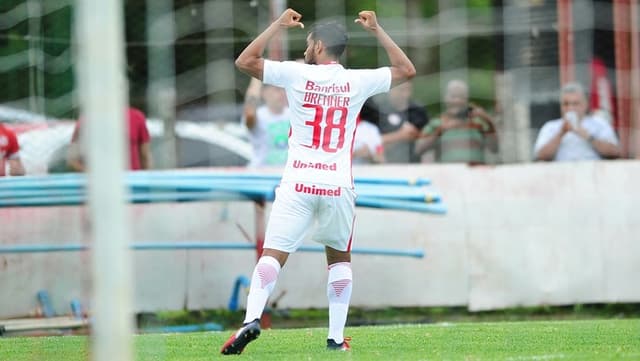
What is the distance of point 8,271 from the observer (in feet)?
43.7

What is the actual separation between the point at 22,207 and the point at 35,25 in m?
1.64

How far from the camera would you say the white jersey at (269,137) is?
15117 millimetres

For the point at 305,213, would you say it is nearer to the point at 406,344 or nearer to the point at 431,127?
the point at 406,344

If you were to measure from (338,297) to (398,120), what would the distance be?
6266 mm

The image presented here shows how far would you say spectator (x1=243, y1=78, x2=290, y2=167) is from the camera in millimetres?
15102

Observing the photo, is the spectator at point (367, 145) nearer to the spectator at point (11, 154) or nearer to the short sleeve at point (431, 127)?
the short sleeve at point (431, 127)

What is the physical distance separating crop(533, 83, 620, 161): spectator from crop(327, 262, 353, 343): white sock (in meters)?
6.23

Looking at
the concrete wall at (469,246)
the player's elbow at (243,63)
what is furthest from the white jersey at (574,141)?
the player's elbow at (243,63)

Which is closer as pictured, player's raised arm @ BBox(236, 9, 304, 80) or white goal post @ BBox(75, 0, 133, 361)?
white goal post @ BBox(75, 0, 133, 361)

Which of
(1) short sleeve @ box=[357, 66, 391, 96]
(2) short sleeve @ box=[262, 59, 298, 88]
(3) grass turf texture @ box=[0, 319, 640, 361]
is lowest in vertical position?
(3) grass turf texture @ box=[0, 319, 640, 361]

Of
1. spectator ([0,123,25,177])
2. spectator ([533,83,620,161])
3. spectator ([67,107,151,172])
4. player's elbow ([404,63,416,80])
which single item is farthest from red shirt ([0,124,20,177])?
spectator ([533,83,620,161])

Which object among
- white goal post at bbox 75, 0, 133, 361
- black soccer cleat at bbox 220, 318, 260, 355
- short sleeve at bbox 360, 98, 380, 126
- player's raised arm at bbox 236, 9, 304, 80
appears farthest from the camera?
short sleeve at bbox 360, 98, 380, 126

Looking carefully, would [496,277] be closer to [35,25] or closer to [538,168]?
[538,168]

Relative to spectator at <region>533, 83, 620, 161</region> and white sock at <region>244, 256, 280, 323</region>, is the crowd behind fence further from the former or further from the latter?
white sock at <region>244, 256, 280, 323</region>
